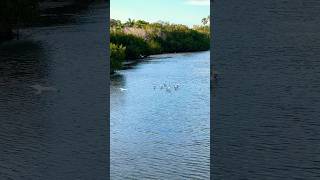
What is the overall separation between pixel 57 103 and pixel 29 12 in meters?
2.13

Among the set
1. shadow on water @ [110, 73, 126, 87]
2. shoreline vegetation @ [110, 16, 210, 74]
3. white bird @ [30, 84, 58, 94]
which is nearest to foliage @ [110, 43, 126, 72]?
shoreline vegetation @ [110, 16, 210, 74]

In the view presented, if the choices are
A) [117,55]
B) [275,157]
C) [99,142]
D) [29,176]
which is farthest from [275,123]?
[117,55]

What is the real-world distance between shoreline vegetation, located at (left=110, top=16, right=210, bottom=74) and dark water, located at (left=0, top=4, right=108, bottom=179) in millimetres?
9294

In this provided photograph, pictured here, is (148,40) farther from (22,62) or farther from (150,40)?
(22,62)

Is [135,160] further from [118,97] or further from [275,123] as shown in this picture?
[118,97]

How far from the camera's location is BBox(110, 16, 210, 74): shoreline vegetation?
82.8 feet

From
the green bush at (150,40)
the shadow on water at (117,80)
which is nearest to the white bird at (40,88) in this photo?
the shadow on water at (117,80)

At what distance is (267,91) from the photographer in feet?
40.1

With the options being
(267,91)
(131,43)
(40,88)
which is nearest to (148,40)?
(131,43)

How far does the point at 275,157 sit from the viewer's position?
9047 mm

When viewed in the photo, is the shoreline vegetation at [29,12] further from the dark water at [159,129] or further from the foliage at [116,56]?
the foliage at [116,56]

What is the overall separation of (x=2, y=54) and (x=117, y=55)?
487 inches

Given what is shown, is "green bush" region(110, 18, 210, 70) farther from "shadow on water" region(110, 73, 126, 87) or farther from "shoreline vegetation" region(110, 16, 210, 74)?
"shadow on water" region(110, 73, 126, 87)

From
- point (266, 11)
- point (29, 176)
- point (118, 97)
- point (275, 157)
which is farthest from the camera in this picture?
point (266, 11)
